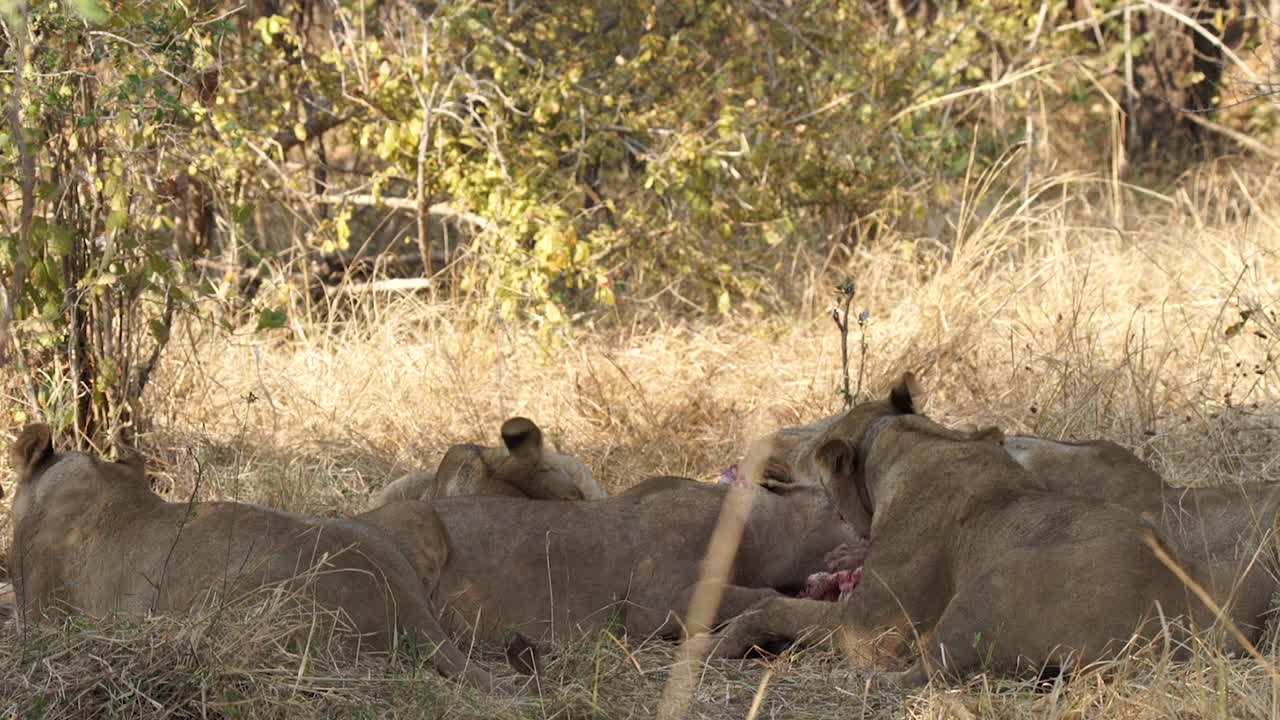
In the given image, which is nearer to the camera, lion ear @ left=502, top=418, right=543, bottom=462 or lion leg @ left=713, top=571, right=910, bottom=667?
lion leg @ left=713, top=571, right=910, bottom=667

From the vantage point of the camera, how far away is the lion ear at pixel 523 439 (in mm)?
5375

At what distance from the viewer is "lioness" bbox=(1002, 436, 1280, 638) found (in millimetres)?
4273

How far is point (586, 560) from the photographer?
16.3ft

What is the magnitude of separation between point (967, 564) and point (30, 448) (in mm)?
2782

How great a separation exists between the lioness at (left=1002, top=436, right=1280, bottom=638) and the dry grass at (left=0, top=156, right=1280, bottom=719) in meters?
0.33

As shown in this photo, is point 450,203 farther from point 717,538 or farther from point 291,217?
point 717,538

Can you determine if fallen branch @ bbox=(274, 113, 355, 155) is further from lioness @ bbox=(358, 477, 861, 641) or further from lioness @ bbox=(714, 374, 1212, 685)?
lioness @ bbox=(714, 374, 1212, 685)

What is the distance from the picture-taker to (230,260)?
9.03m

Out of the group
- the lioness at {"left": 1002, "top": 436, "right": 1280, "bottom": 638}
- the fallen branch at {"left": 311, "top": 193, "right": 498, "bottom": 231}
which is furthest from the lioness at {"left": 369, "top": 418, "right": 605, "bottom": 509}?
the fallen branch at {"left": 311, "top": 193, "right": 498, "bottom": 231}

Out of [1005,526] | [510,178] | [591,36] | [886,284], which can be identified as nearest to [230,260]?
[510,178]

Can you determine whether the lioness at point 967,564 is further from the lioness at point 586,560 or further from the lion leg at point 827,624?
the lioness at point 586,560

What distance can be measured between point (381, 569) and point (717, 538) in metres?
1.21

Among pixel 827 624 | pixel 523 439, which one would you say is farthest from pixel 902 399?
pixel 523 439

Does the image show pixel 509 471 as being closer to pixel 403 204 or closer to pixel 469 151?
pixel 469 151
